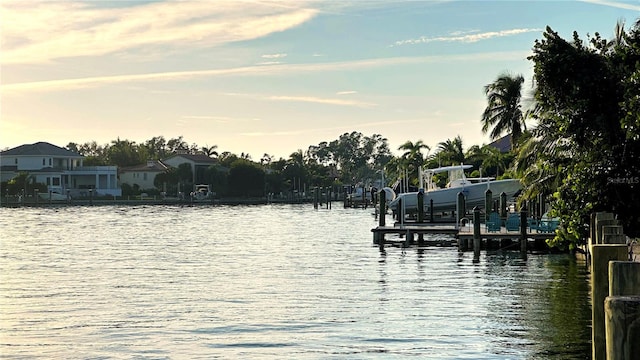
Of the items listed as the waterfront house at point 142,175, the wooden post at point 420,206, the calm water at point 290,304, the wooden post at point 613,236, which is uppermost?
the waterfront house at point 142,175

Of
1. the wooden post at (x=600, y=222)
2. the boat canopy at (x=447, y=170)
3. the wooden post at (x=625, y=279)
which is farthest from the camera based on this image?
the boat canopy at (x=447, y=170)

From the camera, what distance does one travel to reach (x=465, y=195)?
5747 centimetres

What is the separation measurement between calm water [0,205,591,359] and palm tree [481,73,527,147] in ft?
67.4

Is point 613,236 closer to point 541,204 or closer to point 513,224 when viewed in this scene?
point 513,224

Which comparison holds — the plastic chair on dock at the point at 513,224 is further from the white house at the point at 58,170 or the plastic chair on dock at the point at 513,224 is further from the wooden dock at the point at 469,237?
the white house at the point at 58,170

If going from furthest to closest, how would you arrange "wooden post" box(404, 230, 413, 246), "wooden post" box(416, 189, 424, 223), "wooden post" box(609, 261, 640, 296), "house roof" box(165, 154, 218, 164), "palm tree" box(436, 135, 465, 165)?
"house roof" box(165, 154, 218, 164) → "palm tree" box(436, 135, 465, 165) → "wooden post" box(416, 189, 424, 223) → "wooden post" box(404, 230, 413, 246) → "wooden post" box(609, 261, 640, 296)

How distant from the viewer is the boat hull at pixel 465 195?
188ft

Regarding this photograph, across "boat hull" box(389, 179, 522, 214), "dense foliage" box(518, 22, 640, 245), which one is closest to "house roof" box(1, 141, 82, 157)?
"boat hull" box(389, 179, 522, 214)

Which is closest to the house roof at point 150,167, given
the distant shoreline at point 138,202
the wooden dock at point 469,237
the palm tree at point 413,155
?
the distant shoreline at point 138,202

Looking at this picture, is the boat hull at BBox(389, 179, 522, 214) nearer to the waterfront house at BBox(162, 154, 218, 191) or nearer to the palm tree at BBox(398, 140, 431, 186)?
the palm tree at BBox(398, 140, 431, 186)

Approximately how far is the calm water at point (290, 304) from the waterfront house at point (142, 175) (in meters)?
103

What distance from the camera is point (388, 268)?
36500 mm

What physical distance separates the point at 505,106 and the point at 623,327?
57.7m

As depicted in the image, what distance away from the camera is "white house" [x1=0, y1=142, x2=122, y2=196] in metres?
138
